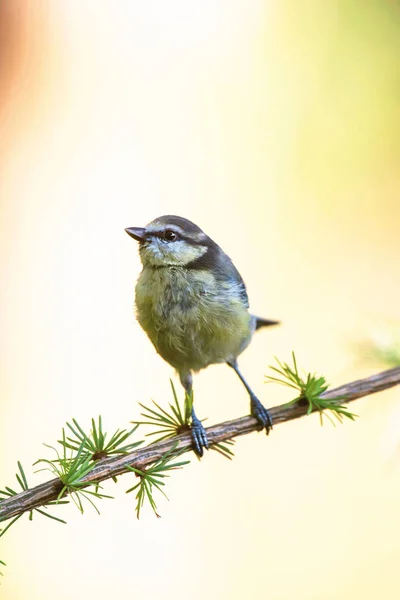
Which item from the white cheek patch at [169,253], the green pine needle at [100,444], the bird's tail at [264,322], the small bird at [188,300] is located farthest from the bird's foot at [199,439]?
the bird's tail at [264,322]

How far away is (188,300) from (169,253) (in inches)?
8.2

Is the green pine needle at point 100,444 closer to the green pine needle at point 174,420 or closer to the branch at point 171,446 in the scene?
the branch at point 171,446

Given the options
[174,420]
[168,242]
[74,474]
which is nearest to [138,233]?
[168,242]

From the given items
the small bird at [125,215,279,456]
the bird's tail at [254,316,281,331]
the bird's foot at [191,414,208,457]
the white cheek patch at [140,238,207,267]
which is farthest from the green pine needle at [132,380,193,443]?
the bird's tail at [254,316,281,331]

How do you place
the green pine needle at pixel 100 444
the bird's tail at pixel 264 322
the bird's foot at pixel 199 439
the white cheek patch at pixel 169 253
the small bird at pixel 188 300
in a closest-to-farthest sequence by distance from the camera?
the green pine needle at pixel 100 444
the bird's foot at pixel 199 439
the small bird at pixel 188 300
the white cheek patch at pixel 169 253
the bird's tail at pixel 264 322

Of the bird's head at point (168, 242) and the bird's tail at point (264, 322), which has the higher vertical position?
the bird's head at point (168, 242)

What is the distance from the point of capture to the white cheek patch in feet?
7.81

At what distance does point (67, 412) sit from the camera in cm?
415

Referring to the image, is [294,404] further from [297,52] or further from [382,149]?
[297,52]

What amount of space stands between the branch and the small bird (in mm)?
492

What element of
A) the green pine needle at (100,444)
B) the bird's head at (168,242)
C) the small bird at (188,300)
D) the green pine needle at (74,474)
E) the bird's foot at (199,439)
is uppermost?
the bird's head at (168,242)

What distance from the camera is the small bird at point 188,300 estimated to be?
226 centimetres

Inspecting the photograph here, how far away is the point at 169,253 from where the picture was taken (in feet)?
7.83

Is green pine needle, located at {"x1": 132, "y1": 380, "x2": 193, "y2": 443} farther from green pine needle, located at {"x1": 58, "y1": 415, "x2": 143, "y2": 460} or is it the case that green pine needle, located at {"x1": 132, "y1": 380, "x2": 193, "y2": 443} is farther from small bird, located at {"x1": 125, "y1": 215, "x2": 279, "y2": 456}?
small bird, located at {"x1": 125, "y1": 215, "x2": 279, "y2": 456}
